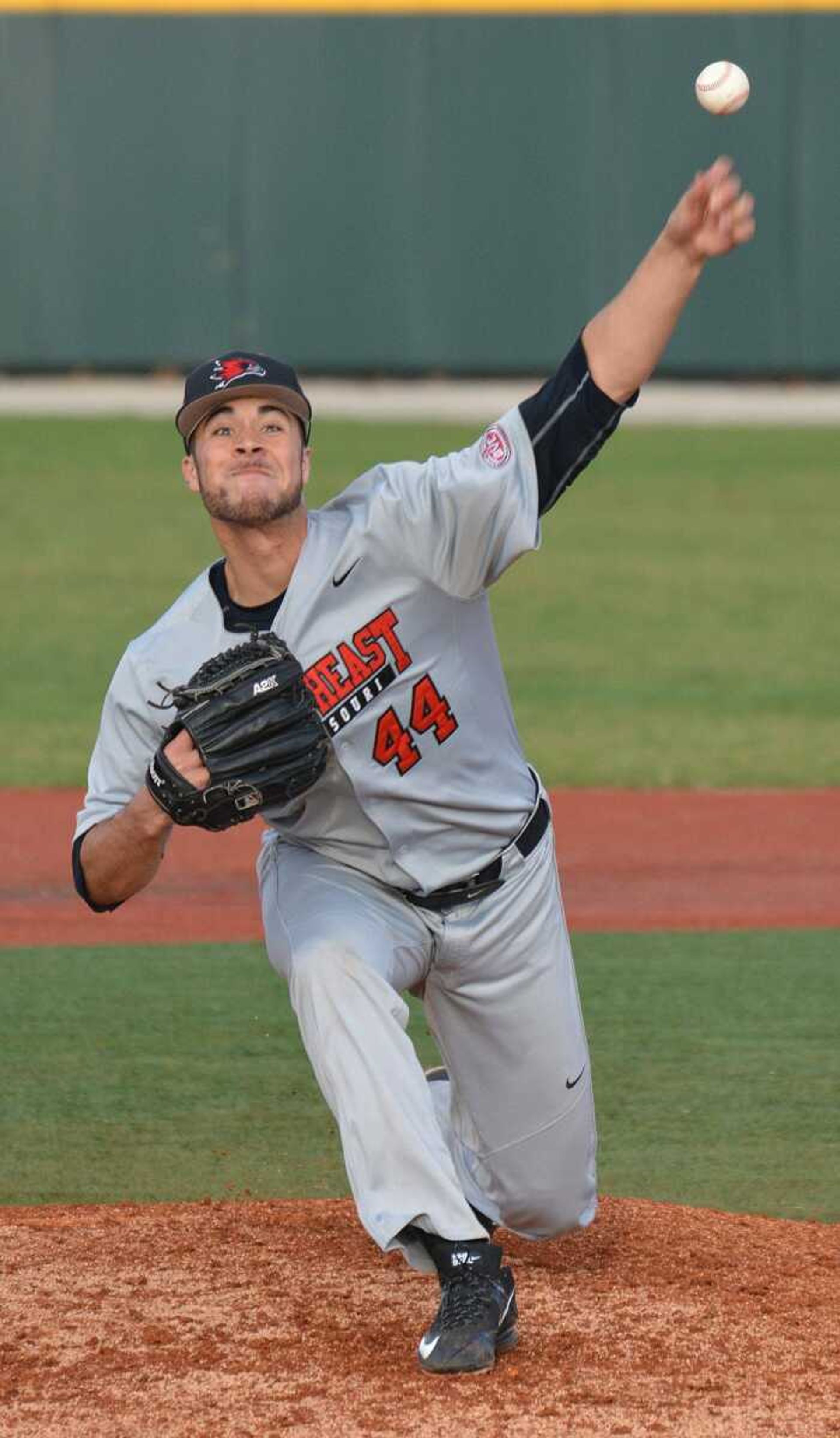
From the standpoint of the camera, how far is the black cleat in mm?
3699

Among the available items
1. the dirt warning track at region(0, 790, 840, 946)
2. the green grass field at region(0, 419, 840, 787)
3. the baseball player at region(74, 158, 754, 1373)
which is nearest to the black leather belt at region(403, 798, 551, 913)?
the baseball player at region(74, 158, 754, 1373)

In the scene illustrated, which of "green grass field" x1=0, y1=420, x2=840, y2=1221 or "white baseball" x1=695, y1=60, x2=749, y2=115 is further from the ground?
"white baseball" x1=695, y1=60, x2=749, y2=115

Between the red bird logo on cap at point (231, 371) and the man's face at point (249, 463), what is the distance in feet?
0.14

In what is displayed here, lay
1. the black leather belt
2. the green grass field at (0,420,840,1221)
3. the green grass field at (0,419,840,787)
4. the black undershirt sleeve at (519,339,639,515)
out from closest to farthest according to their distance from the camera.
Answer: the black undershirt sleeve at (519,339,639,515)
the black leather belt
the green grass field at (0,420,840,1221)
the green grass field at (0,419,840,787)

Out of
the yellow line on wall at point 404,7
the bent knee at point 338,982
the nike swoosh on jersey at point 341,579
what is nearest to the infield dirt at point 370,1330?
the bent knee at point 338,982

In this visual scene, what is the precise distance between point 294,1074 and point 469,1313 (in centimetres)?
196

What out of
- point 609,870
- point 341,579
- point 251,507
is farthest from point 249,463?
point 609,870

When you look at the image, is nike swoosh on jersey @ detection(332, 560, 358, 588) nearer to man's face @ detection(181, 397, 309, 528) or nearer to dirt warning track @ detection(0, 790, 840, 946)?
man's face @ detection(181, 397, 309, 528)

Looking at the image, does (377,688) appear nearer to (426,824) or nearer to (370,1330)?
(426,824)

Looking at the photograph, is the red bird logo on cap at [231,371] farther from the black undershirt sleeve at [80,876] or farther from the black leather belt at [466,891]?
the black leather belt at [466,891]

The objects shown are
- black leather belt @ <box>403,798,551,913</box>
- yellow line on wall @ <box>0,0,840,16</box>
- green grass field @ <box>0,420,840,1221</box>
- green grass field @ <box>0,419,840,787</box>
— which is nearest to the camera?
black leather belt @ <box>403,798,551,913</box>

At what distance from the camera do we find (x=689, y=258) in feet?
12.5

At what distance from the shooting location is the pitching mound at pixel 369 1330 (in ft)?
11.7

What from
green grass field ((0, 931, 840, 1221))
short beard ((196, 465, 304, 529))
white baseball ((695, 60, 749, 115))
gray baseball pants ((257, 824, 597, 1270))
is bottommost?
green grass field ((0, 931, 840, 1221))
